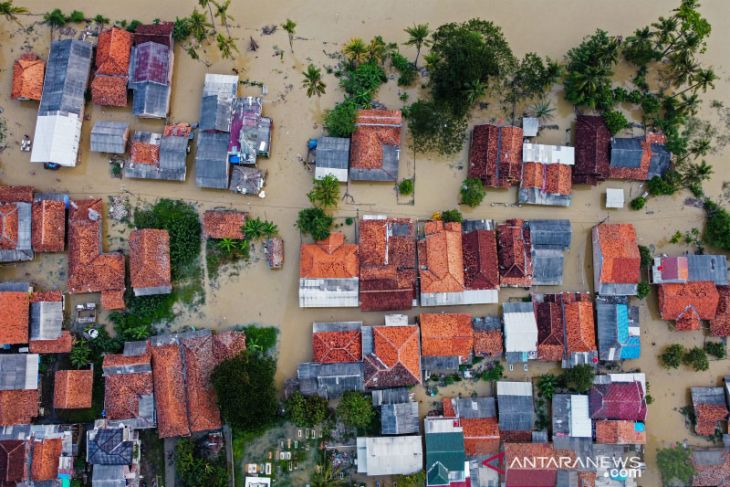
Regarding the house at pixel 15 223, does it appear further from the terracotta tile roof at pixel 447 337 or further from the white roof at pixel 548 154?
the white roof at pixel 548 154

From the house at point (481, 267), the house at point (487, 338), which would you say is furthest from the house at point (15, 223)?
the house at point (487, 338)

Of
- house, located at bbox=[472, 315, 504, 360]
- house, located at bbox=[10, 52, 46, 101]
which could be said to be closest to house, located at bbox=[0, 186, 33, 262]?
house, located at bbox=[10, 52, 46, 101]

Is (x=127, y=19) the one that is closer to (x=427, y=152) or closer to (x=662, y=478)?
(x=427, y=152)

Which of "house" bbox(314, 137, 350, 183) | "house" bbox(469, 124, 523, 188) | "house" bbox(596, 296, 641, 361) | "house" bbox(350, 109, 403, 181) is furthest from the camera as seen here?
"house" bbox(469, 124, 523, 188)

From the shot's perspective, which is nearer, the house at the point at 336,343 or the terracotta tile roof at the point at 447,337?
the house at the point at 336,343

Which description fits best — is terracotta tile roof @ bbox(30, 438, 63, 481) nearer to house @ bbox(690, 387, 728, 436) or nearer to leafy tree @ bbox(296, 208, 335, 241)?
leafy tree @ bbox(296, 208, 335, 241)

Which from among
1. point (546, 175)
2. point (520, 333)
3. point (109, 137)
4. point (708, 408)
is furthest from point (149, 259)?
point (708, 408)
